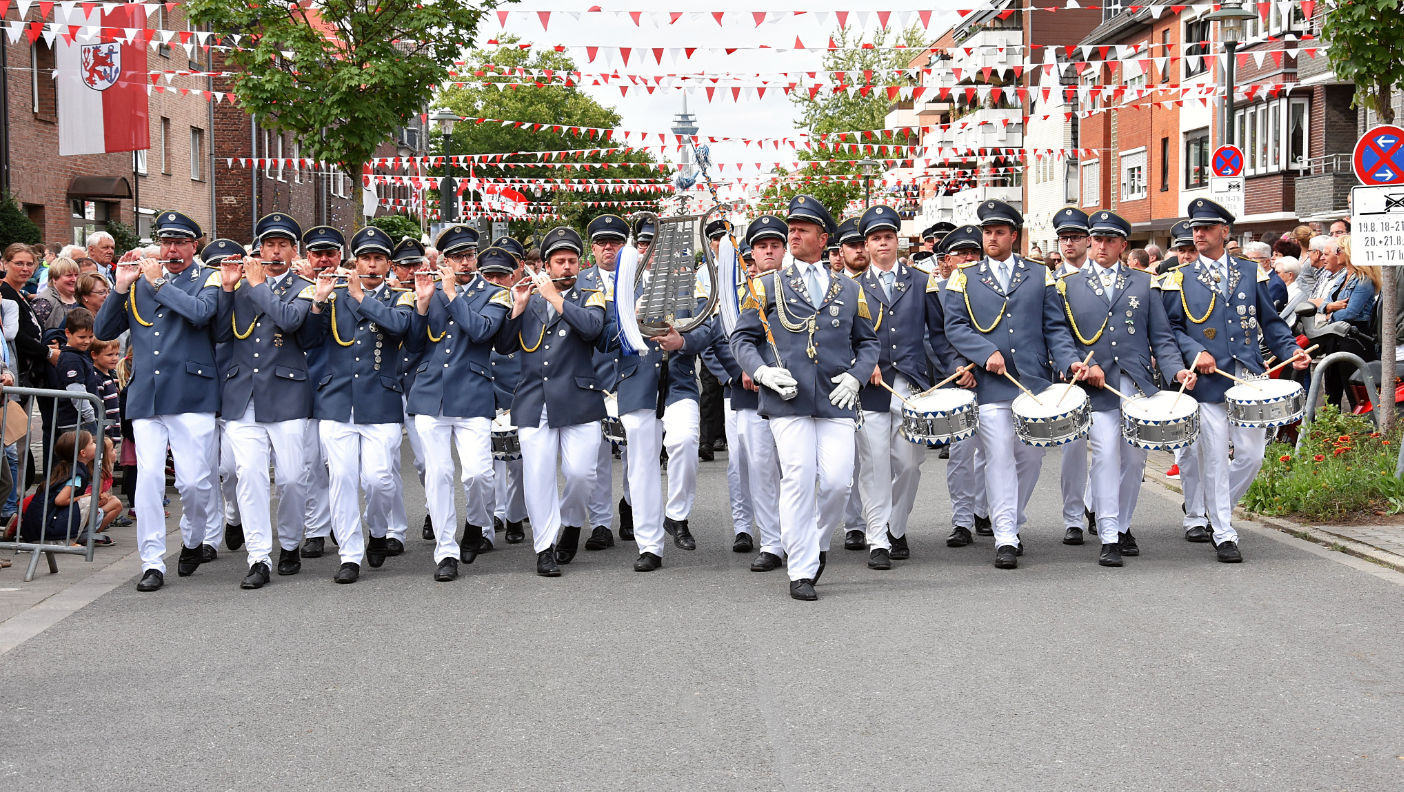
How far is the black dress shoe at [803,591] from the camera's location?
343 inches

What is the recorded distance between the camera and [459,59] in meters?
26.2

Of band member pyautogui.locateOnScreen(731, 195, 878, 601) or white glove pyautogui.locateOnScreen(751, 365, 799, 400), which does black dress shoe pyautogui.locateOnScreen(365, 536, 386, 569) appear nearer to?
band member pyautogui.locateOnScreen(731, 195, 878, 601)

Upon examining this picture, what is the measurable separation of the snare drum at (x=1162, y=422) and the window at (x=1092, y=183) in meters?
50.1

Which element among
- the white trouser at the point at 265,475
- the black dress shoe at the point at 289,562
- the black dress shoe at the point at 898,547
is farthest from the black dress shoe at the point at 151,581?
the black dress shoe at the point at 898,547

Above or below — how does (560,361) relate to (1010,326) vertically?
below

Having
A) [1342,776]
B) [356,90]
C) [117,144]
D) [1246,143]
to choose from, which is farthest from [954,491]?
[1246,143]

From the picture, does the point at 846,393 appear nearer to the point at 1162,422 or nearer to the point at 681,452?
the point at 1162,422

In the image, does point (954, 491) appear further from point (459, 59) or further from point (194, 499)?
point (459, 59)

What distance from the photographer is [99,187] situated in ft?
104

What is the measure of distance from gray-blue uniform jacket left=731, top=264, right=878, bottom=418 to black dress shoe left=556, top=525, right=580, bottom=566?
1.76m

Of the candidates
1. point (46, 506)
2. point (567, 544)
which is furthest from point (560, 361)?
point (46, 506)

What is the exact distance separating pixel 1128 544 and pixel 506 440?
3.91 m

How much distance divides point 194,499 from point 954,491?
486 centimetres

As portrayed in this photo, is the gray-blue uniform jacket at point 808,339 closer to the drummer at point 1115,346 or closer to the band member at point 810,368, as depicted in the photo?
the band member at point 810,368
